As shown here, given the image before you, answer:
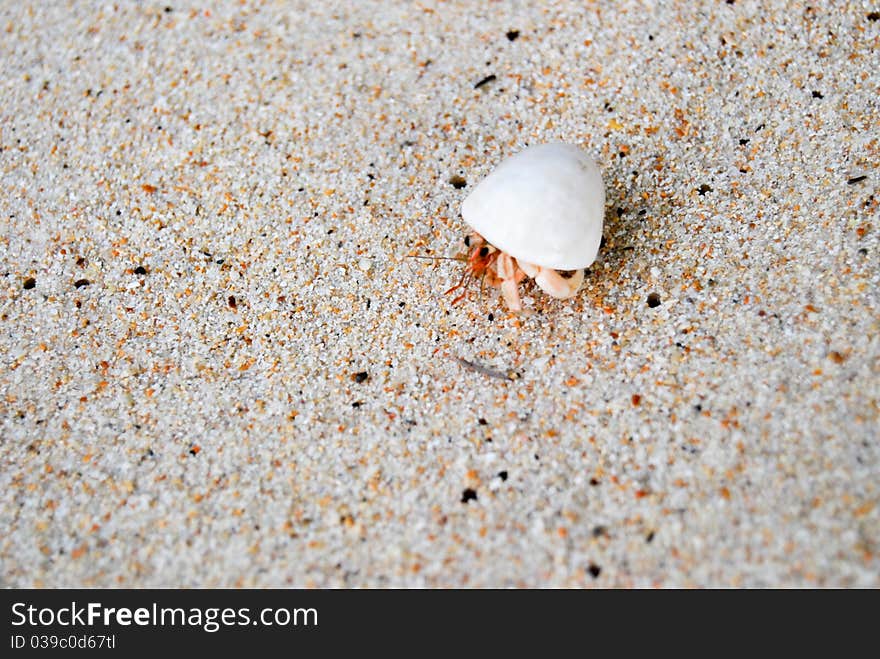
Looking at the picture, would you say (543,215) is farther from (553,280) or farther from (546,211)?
(553,280)

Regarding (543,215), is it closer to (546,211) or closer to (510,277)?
(546,211)

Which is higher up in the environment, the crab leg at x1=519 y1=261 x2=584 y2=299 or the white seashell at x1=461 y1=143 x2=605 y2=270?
the white seashell at x1=461 y1=143 x2=605 y2=270

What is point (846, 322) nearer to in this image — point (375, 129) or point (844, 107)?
point (844, 107)

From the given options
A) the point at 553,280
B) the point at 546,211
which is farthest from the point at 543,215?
the point at 553,280

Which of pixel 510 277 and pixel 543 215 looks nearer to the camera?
pixel 543 215

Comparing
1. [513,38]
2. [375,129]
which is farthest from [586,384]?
[513,38]

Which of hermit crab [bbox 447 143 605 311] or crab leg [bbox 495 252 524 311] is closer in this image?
hermit crab [bbox 447 143 605 311]
